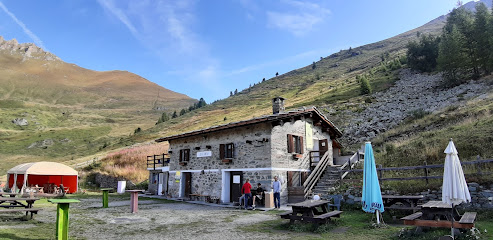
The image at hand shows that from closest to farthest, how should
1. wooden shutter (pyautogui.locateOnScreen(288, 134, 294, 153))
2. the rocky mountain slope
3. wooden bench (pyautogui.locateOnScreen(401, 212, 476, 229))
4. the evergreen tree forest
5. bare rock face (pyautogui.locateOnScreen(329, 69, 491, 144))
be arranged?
wooden bench (pyautogui.locateOnScreen(401, 212, 476, 229)) → wooden shutter (pyautogui.locateOnScreen(288, 134, 294, 153)) → bare rock face (pyautogui.locateOnScreen(329, 69, 491, 144)) → the evergreen tree forest → the rocky mountain slope

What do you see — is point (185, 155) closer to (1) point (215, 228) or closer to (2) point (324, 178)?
(2) point (324, 178)

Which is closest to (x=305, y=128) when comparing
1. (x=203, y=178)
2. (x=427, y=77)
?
(x=203, y=178)

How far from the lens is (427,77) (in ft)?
146

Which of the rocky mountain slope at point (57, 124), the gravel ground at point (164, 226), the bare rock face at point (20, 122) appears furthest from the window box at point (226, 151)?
the bare rock face at point (20, 122)

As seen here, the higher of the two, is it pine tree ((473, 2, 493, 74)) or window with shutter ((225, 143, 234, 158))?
pine tree ((473, 2, 493, 74))

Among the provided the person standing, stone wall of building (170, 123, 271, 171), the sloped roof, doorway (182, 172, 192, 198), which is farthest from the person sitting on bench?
doorway (182, 172, 192, 198)

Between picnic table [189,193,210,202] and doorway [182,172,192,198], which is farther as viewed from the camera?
doorway [182,172,192,198]

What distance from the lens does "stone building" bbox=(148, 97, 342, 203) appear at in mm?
15922

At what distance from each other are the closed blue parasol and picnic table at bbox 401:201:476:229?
111cm

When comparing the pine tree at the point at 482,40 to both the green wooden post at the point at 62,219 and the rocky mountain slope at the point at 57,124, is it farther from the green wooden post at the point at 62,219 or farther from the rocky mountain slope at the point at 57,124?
the rocky mountain slope at the point at 57,124

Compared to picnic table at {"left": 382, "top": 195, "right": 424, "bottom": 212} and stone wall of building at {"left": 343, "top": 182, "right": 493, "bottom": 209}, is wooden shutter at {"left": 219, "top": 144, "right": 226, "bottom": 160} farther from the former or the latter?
stone wall of building at {"left": 343, "top": 182, "right": 493, "bottom": 209}

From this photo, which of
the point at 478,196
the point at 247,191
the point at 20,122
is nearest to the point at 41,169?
the point at 247,191

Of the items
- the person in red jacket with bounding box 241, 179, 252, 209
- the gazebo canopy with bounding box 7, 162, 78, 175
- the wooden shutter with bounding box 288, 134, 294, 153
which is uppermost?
the wooden shutter with bounding box 288, 134, 294, 153

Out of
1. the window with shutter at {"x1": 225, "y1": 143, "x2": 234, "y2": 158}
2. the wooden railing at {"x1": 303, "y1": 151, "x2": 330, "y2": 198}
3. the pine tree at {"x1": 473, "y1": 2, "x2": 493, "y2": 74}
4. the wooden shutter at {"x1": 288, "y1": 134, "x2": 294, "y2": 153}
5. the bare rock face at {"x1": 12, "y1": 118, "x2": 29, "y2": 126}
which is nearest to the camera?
the wooden railing at {"x1": 303, "y1": 151, "x2": 330, "y2": 198}
